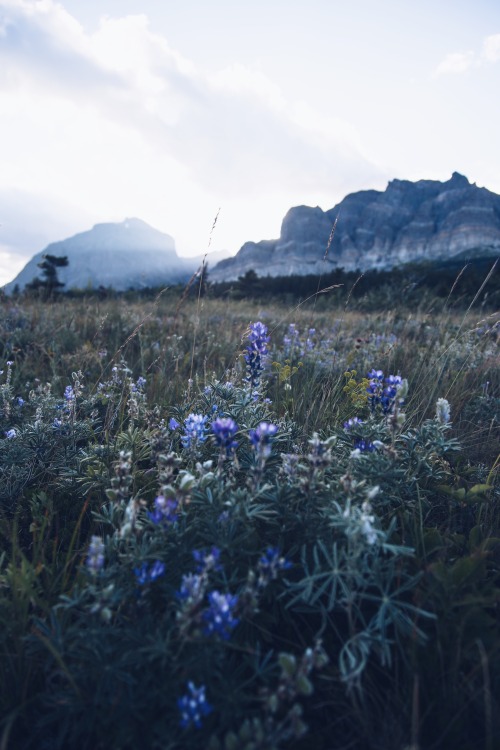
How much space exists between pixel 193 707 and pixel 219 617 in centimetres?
19

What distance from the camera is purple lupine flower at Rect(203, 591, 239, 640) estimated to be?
1.09 metres

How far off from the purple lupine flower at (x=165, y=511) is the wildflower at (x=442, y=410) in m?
1.28

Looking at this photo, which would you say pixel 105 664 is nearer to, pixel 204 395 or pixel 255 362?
pixel 204 395

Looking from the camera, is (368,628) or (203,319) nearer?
(368,628)

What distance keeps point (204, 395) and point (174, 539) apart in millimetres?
1124

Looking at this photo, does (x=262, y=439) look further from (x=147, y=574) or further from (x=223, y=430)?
(x=147, y=574)

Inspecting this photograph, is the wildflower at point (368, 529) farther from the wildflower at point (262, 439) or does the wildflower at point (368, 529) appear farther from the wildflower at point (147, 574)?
the wildflower at point (147, 574)

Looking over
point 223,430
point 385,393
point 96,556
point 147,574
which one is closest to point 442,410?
point 385,393

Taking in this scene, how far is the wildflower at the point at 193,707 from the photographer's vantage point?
0.98 metres

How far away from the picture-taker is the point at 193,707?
98cm

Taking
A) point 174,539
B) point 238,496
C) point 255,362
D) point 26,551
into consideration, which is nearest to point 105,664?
point 174,539

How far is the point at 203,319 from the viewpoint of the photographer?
6672mm

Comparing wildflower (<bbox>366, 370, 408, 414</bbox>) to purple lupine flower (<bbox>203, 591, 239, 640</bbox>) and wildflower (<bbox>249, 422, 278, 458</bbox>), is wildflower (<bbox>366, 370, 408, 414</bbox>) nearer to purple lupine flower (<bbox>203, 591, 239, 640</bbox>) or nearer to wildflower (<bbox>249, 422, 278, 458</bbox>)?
wildflower (<bbox>249, 422, 278, 458</bbox>)

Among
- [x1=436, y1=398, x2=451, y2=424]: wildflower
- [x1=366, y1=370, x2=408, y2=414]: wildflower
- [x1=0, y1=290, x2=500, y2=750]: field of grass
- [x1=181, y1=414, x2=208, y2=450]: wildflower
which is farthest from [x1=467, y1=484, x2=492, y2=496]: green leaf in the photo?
[x1=181, y1=414, x2=208, y2=450]: wildflower
